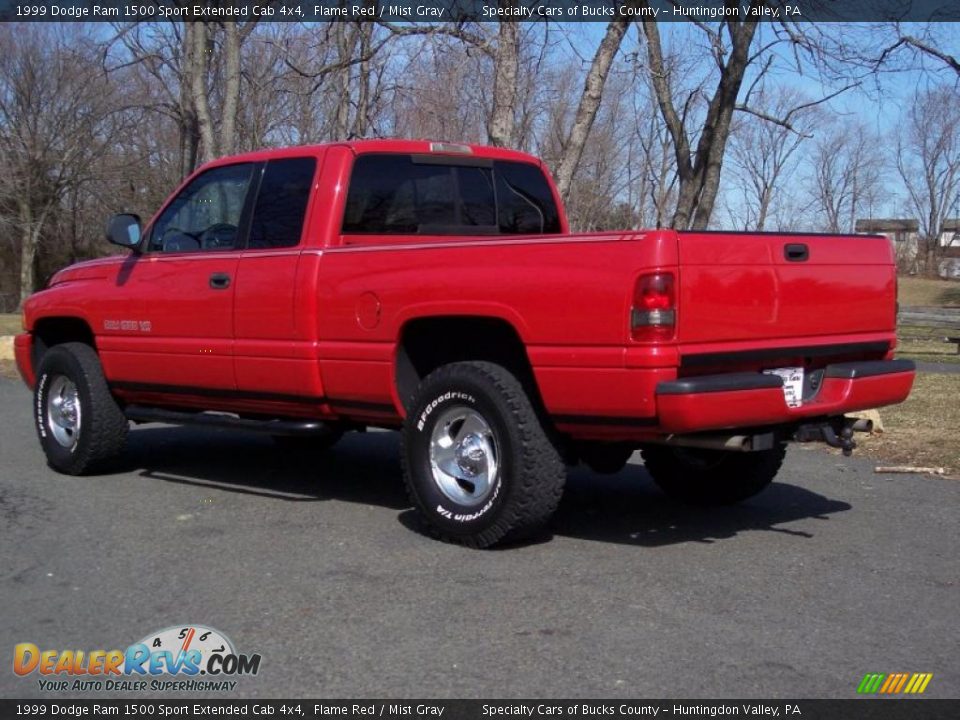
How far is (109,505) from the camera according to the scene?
7023mm

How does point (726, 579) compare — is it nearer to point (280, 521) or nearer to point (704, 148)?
point (280, 521)

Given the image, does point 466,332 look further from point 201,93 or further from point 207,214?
point 201,93

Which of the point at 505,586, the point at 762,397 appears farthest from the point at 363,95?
the point at 505,586

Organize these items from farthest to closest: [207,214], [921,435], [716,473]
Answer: [921,435]
[207,214]
[716,473]

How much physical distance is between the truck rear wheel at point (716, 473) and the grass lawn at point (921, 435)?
6.29 ft

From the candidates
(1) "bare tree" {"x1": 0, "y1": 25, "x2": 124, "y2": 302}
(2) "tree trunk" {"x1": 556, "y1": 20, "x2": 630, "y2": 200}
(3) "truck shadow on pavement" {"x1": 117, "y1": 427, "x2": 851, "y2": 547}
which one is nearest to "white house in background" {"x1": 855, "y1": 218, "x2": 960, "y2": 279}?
(1) "bare tree" {"x1": 0, "y1": 25, "x2": 124, "y2": 302}

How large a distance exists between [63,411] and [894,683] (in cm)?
600

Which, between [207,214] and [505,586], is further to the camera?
[207,214]

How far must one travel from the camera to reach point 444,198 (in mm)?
7234

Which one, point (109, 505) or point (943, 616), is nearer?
point (943, 616)

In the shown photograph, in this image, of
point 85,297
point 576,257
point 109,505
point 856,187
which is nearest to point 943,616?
point 576,257

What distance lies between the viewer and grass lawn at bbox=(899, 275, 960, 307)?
47391 millimetres

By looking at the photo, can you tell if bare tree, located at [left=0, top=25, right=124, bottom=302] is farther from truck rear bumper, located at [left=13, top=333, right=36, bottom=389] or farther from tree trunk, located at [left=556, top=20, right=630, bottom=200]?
truck rear bumper, located at [left=13, top=333, right=36, bottom=389]
